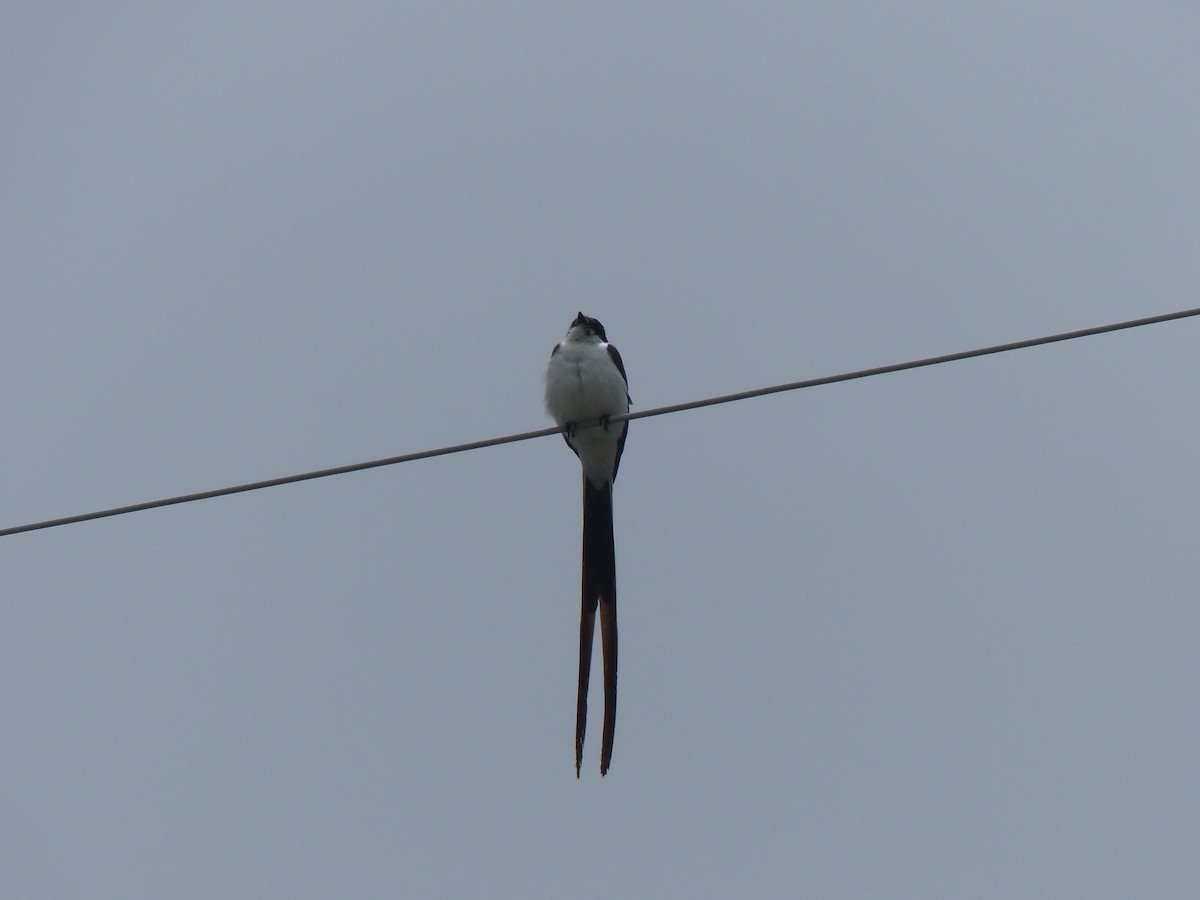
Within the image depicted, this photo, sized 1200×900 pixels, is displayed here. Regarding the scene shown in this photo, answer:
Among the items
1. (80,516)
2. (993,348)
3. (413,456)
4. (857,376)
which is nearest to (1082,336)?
(993,348)

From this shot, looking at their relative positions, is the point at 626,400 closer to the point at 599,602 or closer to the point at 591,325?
the point at 591,325

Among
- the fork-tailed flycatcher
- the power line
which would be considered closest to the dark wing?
the fork-tailed flycatcher


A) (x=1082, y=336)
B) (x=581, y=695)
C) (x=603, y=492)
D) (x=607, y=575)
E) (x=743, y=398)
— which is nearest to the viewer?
(x=1082, y=336)

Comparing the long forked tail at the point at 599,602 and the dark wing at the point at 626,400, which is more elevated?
the dark wing at the point at 626,400

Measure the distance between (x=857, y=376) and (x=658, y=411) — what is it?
61 cm

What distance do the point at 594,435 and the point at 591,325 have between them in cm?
59

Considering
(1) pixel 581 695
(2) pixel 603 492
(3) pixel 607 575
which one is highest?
(2) pixel 603 492

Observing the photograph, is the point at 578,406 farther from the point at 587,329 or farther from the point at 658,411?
the point at 658,411

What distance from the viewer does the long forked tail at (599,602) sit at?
13.5ft

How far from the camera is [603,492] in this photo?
16.5 feet

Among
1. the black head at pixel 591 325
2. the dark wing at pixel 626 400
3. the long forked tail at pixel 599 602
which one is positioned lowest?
the long forked tail at pixel 599 602

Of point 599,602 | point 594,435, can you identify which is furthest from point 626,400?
point 599,602

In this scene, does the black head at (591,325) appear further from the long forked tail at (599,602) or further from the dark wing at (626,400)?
the long forked tail at (599,602)

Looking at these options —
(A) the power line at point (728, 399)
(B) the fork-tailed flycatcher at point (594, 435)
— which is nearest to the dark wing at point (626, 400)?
(B) the fork-tailed flycatcher at point (594, 435)
